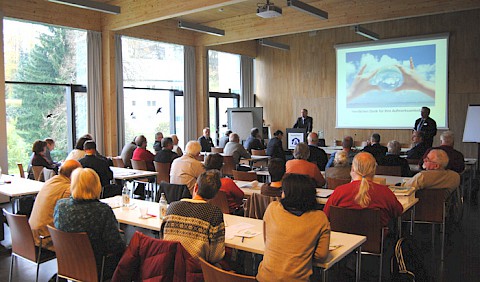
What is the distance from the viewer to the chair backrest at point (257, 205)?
3904 millimetres

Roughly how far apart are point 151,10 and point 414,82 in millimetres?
7063

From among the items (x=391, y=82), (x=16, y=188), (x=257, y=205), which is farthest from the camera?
(x=391, y=82)

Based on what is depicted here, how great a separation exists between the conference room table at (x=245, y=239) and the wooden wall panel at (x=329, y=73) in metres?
9.43

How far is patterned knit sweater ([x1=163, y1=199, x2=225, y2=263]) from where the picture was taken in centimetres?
276

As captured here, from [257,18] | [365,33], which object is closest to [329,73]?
[365,33]

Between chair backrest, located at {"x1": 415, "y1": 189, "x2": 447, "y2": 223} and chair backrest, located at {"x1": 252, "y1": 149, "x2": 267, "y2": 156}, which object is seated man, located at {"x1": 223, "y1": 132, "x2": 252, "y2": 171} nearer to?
chair backrest, located at {"x1": 252, "y1": 149, "x2": 267, "y2": 156}

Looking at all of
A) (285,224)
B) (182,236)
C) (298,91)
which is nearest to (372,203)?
(285,224)

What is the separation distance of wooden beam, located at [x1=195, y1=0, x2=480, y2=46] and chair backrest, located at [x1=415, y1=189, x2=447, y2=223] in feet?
17.6

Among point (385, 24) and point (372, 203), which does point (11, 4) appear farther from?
point (385, 24)

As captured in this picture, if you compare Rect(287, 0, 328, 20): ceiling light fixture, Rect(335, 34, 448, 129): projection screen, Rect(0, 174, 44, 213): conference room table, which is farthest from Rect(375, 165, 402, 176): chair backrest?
Rect(335, 34, 448, 129): projection screen

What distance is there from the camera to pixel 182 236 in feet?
9.13

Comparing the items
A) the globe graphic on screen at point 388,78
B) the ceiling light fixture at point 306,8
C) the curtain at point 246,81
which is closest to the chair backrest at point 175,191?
the ceiling light fixture at point 306,8

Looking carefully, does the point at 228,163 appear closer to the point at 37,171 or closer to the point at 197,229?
the point at 37,171

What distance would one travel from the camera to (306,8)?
8586 millimetres
